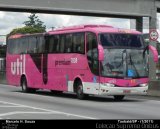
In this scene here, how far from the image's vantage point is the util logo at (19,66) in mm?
32469

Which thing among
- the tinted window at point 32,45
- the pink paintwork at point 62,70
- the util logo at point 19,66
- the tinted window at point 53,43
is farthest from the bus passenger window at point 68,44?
the util logo at point 19,66

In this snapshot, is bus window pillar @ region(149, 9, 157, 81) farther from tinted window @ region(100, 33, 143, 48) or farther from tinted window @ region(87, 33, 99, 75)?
tinted window @ region(87, 33, 99, 75)

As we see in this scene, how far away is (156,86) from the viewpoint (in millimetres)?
29375

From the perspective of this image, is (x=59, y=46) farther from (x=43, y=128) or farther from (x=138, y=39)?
(x=43, y=128)

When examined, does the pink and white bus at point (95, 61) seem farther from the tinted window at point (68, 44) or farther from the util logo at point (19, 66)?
the util logo at point (19, 66)

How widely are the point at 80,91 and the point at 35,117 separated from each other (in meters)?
8.99

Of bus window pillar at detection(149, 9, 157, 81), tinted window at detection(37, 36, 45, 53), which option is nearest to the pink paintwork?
tinted window at detection(37, 36, 45, 53)

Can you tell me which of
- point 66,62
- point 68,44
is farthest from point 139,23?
point 68,44

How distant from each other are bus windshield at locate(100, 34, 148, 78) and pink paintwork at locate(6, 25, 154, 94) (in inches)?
10.6

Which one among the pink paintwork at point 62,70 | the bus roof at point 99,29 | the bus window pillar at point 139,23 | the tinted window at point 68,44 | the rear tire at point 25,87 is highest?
the bus window pillar at point 139,23

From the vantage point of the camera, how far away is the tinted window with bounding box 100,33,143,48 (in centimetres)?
2439

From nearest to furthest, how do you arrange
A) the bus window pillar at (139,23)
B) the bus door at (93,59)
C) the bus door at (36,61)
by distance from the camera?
1. the bus door at (93,59)
2. the bus door at (36,61)
3. the bus window pillar at (139,23)

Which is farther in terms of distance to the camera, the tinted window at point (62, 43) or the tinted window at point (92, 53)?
the tinted window at point (62, 43)

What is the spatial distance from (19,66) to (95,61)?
375 inches
